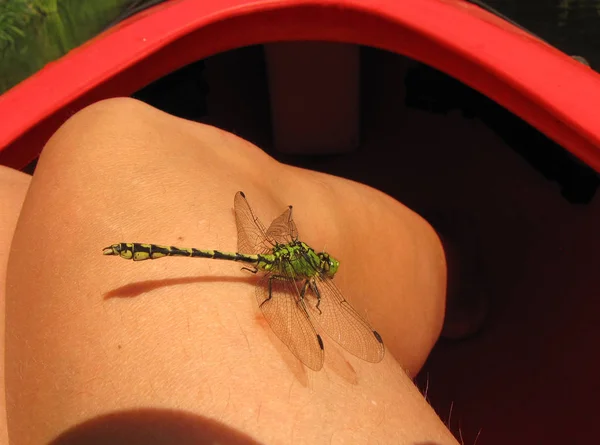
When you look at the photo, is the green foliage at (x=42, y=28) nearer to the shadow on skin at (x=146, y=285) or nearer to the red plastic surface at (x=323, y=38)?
the red plastic surface at (x=323, y=38)

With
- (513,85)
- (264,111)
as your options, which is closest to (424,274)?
(513,85)

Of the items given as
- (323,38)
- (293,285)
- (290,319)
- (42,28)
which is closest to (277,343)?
(290,319)

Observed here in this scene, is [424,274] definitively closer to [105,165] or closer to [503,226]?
[503,226]

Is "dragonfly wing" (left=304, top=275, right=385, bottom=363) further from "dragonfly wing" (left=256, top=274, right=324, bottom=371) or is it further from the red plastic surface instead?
the red plastic surface

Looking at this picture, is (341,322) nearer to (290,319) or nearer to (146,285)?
(290,319)

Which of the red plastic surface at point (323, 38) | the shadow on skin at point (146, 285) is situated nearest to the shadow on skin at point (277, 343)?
the shadow on skin at point (146, 285)

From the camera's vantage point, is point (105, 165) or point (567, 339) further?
point (567, 339)
